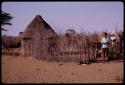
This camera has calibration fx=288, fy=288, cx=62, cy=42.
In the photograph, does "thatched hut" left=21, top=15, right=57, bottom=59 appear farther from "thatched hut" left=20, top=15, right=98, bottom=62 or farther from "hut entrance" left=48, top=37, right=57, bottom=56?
"hut entrance" left=48, top=37, right=57, bottom=56

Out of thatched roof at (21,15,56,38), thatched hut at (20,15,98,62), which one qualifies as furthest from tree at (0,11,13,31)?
thatched hut at (20,15,98,62)

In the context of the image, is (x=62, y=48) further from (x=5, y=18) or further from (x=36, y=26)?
(x=5, y=18)

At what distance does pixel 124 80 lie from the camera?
903cm

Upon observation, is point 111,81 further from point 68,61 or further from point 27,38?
point 27,38

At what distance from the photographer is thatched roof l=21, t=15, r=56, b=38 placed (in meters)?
22.4

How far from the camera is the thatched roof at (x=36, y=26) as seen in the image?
22.4m

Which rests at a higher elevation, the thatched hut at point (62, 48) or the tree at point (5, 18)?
the tree at point (5, 18)

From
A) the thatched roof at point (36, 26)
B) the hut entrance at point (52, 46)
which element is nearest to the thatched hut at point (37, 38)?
the thatched roof at point (36, 26)

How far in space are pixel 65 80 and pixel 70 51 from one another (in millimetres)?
6139

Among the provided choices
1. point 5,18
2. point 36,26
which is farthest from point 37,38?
point 5,18

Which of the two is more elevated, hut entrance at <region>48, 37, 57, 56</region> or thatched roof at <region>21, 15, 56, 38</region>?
thatched roof at <region>21, 15, 56, 38</region>

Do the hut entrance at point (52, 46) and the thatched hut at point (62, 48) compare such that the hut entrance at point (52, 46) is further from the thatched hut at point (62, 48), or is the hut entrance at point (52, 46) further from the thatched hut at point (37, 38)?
the thatched hut at point (37, 38)

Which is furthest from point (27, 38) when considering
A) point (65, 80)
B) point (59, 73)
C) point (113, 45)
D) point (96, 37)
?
point (65, 80)

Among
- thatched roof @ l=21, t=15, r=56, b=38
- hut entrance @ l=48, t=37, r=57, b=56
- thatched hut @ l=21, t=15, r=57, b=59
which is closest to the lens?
hut entrance @ l=48, t=37, r=57, b=56
